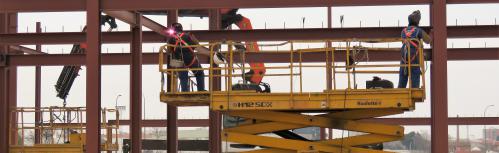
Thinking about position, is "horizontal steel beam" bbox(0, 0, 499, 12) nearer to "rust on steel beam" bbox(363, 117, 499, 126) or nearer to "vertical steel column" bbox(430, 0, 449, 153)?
"vertical steel column" bbox(430, 0, 449, 153)

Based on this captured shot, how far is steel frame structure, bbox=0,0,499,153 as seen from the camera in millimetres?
13594

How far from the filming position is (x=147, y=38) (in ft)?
71.8

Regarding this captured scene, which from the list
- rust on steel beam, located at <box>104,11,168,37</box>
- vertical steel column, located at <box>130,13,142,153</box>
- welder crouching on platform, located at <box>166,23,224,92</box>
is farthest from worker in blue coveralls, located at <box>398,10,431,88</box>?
vertical steel column, located at <box>130,13,142,153</box>

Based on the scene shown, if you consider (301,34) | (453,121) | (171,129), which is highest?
(301,34)

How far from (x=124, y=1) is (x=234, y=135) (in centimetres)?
326

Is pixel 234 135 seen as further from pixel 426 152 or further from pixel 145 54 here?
pixel 426 152

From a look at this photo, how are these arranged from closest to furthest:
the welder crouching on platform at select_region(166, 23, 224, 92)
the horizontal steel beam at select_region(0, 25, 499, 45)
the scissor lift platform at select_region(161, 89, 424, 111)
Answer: the scissor lift platform at select_region(161, 89, 424, 111) → the welder crouching on platform at select_region(166, 23, 224, 92) → the horizontal steel beam at select_region(0, 25, 499, 45)

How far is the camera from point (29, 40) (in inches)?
→ 871

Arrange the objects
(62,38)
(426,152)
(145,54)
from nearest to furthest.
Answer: (62,38), (145,54), (426,152)

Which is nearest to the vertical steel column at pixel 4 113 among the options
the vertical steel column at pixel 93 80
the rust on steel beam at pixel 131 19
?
the rust on steel beam at pixel 131 19

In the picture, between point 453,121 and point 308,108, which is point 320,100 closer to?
point 308,108

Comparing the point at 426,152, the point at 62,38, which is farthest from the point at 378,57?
the point at 426,152

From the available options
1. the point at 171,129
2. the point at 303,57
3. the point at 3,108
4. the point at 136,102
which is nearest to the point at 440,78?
the point at 136,102

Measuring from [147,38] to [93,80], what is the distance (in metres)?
7.53
